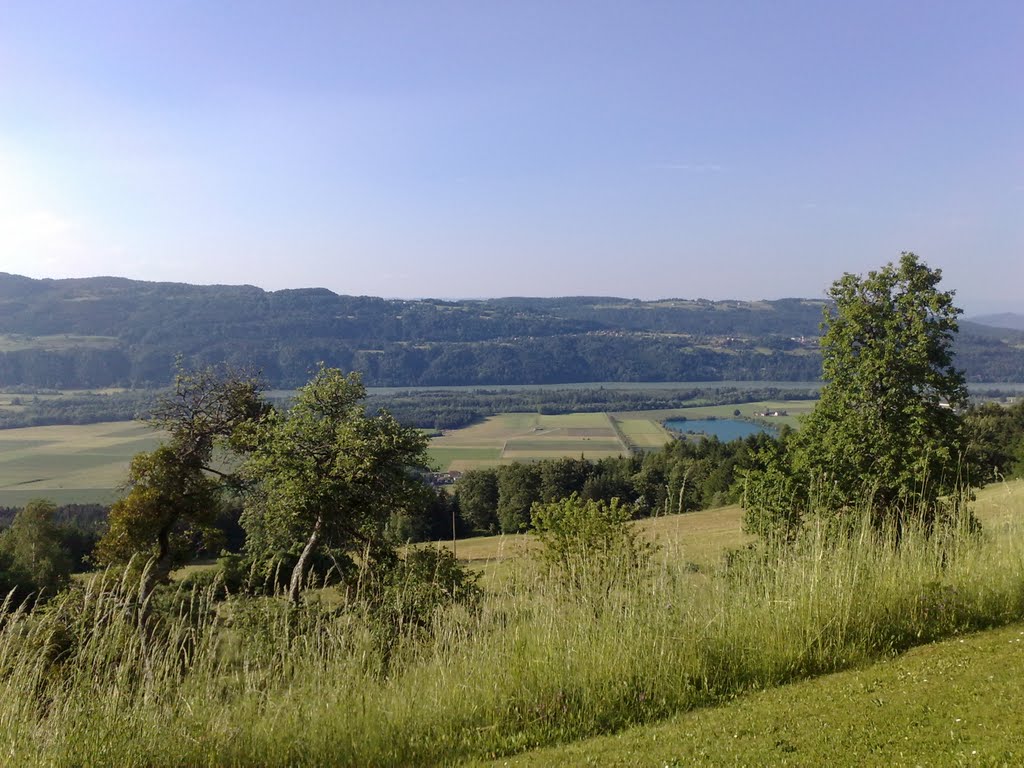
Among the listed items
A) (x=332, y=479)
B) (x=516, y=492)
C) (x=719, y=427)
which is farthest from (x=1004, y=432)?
(x=332, y=479)

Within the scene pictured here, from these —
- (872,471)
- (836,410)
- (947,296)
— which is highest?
(947,296)

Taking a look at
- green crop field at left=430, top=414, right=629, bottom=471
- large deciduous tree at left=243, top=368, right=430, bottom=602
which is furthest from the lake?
large deciduous tree at left=243, top=368, right=430, bottom=602

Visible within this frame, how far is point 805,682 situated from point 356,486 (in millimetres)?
10937

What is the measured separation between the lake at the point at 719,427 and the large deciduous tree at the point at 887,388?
7904 cm

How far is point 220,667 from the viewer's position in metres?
5.80

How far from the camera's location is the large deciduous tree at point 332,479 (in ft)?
47.8

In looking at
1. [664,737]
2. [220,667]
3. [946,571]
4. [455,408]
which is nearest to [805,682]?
[664,737]

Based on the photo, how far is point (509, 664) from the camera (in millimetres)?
5738

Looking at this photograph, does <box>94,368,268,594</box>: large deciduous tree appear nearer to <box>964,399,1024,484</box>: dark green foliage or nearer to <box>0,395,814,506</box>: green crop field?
<box>0,395,814,506</box>: green crop field

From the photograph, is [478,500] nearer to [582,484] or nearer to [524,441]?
[582,484]

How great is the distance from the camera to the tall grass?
16.1 ft

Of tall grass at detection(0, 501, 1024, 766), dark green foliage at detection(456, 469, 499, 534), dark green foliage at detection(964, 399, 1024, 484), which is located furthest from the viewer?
dark green foliage at detection(456, 469, 499, 534)

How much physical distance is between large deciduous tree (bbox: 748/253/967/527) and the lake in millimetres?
79045

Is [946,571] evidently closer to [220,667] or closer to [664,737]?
[664,737]
